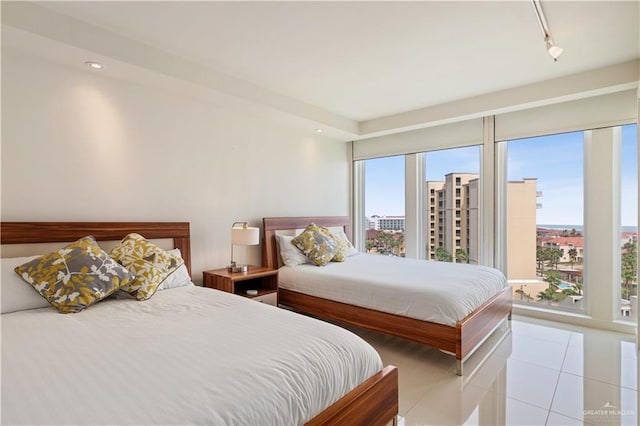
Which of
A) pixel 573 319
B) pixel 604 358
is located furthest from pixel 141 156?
pixel 573 319

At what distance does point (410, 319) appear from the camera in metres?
2.85

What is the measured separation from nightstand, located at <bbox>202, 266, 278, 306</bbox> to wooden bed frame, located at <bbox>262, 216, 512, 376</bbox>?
0.25 meters

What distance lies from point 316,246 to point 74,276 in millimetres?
2455

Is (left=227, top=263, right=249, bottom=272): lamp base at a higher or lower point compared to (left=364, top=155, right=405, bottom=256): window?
lower

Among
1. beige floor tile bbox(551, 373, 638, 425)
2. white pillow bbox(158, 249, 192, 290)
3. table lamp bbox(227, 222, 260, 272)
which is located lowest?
beige floor tile bbox(551, 373, 638, 425)

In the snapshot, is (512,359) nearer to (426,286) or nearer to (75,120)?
(426,286)

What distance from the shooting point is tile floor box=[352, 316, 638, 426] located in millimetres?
2090

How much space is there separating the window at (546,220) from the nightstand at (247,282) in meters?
2.99

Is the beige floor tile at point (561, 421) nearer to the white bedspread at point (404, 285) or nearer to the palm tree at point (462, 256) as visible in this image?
the white bedspread at point (404, 285)

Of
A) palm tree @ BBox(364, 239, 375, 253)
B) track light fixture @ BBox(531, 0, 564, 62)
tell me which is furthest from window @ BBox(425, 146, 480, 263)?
track light fixture @ BBox(531, 0, 564, 62)

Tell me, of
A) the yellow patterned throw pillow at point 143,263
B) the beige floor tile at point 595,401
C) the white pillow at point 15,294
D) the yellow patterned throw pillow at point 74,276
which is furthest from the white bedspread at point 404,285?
the white pillow at point 15,294

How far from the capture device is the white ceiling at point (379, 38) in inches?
90.0

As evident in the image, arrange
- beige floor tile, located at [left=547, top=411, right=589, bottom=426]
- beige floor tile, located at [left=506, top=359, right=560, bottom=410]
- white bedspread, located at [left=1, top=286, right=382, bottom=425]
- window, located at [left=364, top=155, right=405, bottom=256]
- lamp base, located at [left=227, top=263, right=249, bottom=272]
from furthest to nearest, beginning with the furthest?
window, located at [left=364, top=155, right=405, bottom=256] < lamp base, located at [left=227, top=263, right=249, bottom=272] < beige floor tile, located at [left=506, top=359, right=560, bottom=410] < beige floor tile, located at [left=547, top=411, right=589, bottom=426] < white bedspread, located at [left=1, top=286, right=382, bottom=425]

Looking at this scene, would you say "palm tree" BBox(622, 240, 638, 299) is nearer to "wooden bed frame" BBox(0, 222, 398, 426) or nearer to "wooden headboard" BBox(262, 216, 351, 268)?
"wooden bed frame" BBox(0, 222, 398, 426)
